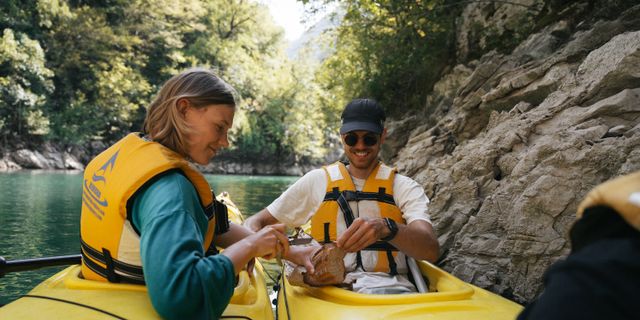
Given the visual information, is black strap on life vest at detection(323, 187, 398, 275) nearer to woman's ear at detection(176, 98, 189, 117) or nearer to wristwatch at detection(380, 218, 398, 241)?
wristwatch at detection(380, 218, 398, 241)

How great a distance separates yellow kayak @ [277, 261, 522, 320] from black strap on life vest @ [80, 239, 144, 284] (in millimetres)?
919

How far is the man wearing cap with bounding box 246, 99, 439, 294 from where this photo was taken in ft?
8.39

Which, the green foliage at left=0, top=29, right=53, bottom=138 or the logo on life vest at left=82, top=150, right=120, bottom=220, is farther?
the green foliage at left=0, top=29, right=53, bottom=138

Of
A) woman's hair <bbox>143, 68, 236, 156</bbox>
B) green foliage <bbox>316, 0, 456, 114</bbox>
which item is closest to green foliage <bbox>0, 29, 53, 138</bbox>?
green foliage <bbox>316, 0, 456, 114</bbox>

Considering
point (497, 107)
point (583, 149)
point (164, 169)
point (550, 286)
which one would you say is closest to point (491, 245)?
point (583, 149)

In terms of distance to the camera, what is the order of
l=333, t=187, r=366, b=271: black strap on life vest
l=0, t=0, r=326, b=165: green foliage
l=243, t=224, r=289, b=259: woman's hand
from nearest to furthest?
l=243, t=224, r=289, b=259: woman's hand
l=333, t=187, r=366, b=271: black strap on life vest
l=0, t=0, r=326, b=165: green foliage

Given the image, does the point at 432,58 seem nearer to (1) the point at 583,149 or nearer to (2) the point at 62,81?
(1) the point at 583,149

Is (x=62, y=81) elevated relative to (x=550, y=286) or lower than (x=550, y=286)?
elevated

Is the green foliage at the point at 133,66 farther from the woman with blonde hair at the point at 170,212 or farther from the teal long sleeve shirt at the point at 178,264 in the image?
the teal long sleeve shirt at the point at 178,264

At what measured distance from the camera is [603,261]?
0.64m

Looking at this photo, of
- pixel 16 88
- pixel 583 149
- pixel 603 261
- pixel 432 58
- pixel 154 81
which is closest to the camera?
pixel 603 261

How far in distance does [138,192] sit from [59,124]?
2827 cm

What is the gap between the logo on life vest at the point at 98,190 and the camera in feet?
5.34

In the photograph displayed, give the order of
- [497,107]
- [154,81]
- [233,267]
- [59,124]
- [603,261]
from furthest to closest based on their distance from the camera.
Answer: [154,81], [59,124], [497,107], [233,267], [603,261]
